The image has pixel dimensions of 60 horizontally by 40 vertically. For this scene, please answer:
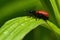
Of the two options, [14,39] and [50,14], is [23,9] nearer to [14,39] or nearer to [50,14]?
[50,14]

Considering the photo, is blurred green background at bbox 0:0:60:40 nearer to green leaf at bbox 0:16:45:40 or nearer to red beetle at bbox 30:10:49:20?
red beetle at bbox 30:10:49:20

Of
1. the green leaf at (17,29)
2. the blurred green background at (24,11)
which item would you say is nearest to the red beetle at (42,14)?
the blurred green background at (24,11)

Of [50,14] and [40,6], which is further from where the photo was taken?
[40,6]

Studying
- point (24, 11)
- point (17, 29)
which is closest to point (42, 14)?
point (24, 11)

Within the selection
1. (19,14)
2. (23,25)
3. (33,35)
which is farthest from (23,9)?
(23,25)

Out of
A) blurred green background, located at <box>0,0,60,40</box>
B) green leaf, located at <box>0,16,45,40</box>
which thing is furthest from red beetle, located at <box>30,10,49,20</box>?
green leaf, located at <box>0,16,45,40</box>

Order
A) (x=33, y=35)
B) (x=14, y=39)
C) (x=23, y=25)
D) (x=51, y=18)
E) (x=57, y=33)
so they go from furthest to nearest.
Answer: (x=33, y=35)
(x=51, y=18)
(x=57, y=33)
(x=23, y=25)
(x=14, y=39)

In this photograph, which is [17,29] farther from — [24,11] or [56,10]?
[24,11]

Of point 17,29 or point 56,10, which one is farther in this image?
point 56,10

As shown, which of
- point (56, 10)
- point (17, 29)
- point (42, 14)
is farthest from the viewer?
point (42, 14)
